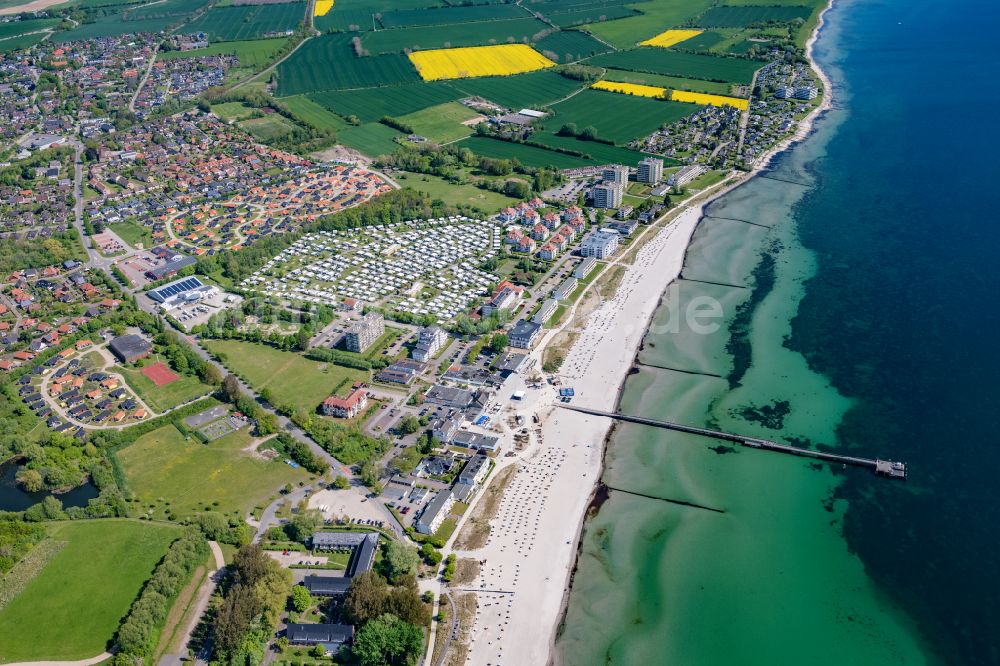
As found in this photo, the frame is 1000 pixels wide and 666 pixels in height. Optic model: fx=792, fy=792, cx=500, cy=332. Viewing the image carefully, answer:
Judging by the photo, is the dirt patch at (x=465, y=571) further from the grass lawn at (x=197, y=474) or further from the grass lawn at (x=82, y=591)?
the grass lawn at (x=82, y=591)

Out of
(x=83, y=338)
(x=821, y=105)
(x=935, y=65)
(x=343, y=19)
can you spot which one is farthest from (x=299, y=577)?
(x=343, y=19)

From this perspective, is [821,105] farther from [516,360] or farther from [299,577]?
[299,577]

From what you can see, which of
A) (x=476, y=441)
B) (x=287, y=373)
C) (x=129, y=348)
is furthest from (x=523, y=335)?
(x=129, y=348)

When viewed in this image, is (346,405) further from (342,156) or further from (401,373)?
(342,156)

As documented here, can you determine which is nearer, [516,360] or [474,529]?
[474,529]

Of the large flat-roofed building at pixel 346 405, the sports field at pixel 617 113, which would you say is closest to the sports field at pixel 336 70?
the sports field at pixel 617 113
